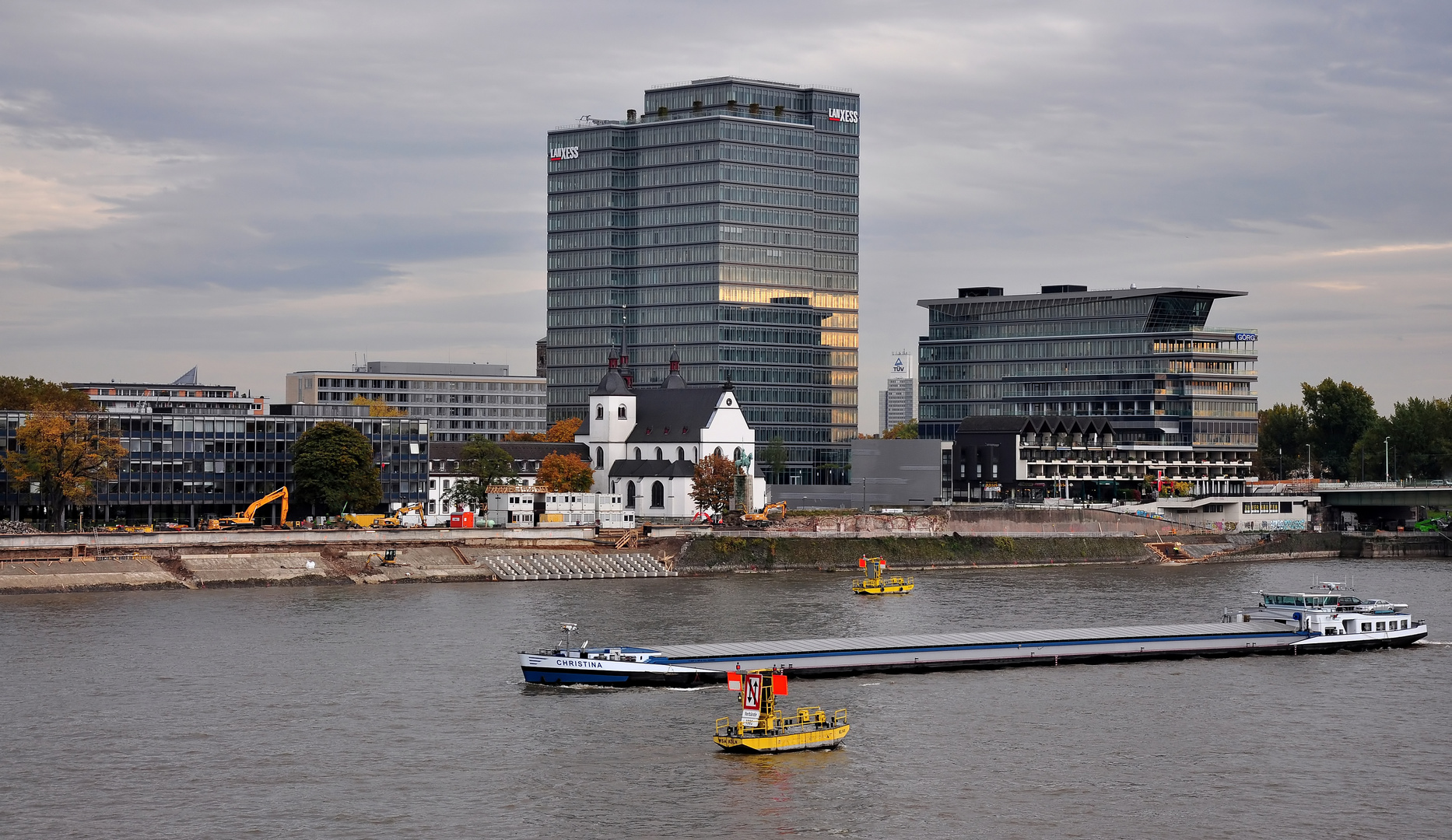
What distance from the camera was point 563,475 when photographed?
622 feet

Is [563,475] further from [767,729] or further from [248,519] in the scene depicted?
[767,729]

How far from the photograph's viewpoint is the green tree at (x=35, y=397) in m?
170

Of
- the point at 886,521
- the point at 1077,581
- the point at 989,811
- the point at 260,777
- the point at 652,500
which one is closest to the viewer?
the point at 989,811

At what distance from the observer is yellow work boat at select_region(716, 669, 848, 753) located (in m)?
63.2

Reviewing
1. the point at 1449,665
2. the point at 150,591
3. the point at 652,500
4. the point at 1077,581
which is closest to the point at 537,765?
the point at 1449,665

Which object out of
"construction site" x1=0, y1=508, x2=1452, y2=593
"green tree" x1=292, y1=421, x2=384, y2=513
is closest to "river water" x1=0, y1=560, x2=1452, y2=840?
"construction site" x1=0, y1=508, x2=1452, y2=593

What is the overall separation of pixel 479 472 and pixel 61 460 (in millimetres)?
48955

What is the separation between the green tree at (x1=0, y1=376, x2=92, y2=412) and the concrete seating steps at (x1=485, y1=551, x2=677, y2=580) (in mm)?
52225

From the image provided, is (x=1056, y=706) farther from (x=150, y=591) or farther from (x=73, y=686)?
(x=150, y=591)

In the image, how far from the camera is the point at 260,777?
59219 mm

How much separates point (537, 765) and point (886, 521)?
348 ft

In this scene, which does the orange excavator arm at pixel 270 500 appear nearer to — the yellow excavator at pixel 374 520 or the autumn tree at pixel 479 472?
the yellow excavator at pixel 374 520

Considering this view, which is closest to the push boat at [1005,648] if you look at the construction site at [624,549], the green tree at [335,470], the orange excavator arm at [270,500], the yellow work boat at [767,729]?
the yellow work boat at [767,729]

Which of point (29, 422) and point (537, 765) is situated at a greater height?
point (29, 422)
